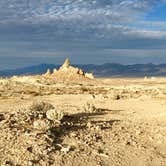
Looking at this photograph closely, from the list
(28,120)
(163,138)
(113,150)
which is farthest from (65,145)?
(163,138)

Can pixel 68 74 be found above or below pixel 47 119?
below

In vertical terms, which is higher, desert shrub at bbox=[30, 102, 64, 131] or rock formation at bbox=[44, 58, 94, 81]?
desert shrub at bbox=[30, 102, 64, 131]

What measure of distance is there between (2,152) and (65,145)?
2.02m

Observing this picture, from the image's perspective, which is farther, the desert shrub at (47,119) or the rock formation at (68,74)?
the rock formation at (68,74)

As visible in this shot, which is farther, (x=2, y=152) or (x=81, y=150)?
(x=81, y=150)

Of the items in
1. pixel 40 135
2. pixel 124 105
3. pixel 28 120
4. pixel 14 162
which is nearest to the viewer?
pixel 14 162

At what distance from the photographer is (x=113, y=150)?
47.6 feet

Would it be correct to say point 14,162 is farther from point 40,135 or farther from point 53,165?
point 40,135

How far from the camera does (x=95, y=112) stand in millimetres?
23484

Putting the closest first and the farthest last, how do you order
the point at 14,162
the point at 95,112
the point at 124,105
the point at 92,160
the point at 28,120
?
the point at 14,162, the point at 92,160, the point at 28,120, the point at 95,112, the point at 124,105

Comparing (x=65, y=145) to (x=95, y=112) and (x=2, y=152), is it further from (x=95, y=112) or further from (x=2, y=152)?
(x=95, y=112)

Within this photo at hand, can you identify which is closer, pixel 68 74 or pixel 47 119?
pixel 47 119

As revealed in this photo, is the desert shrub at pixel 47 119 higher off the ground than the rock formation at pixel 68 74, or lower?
higher

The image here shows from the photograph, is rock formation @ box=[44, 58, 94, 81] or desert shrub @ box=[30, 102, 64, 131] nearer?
desert shrub @ box=[30, 102, 64, 131]
